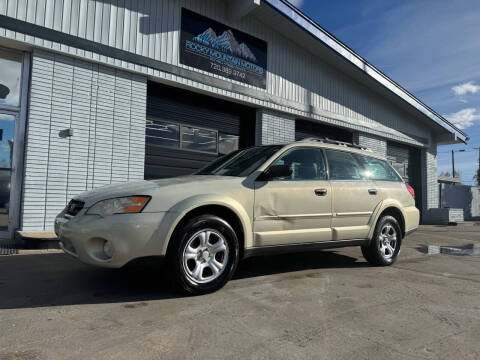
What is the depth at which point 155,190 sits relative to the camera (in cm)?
333

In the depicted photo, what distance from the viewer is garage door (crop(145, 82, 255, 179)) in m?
8.16

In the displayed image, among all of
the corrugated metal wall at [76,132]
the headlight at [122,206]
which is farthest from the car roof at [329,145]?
the corrugated metal wall at [76,132]

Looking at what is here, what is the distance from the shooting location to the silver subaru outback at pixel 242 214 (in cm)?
317

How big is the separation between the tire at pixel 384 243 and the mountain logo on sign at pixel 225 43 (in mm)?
6118

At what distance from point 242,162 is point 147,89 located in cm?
466

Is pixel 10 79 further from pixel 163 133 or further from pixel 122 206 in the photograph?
pixel 122 206

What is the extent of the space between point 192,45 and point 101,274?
6.08m

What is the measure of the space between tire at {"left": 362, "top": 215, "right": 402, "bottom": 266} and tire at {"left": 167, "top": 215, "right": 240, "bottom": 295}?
236cm

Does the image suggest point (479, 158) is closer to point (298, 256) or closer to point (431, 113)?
point (431, 113)

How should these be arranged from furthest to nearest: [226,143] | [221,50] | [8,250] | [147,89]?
[226,143] → [221,50] → [147,89] → [8,250]

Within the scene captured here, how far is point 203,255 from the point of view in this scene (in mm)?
3422

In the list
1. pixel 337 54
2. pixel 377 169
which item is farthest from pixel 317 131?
pixel 377 169

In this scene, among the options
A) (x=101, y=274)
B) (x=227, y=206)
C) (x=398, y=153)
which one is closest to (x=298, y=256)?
(x=227, y=206)

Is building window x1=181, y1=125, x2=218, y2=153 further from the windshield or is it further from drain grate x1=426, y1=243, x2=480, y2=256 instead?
drain grate x1=426, y1=243, x2=480, y2=256
